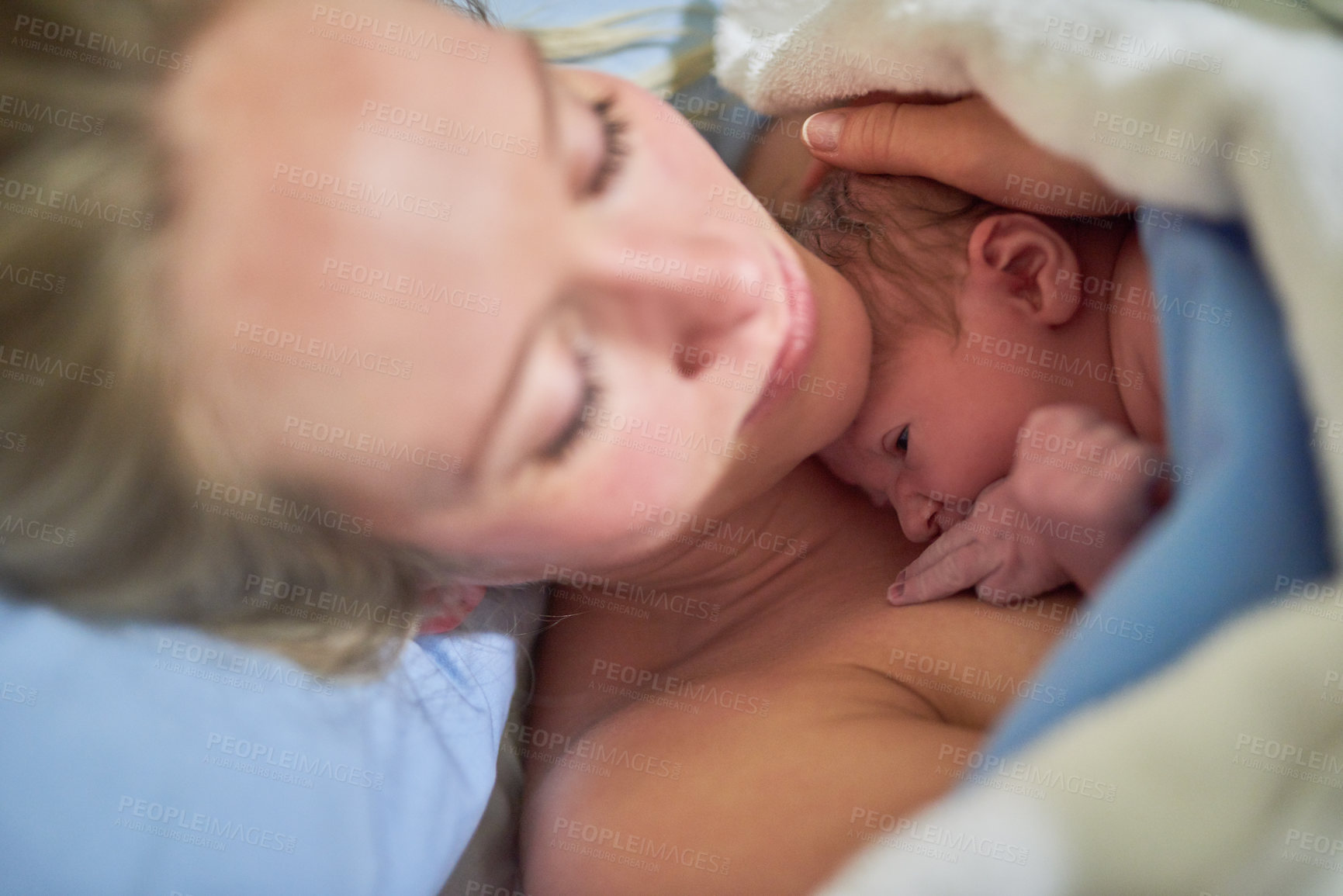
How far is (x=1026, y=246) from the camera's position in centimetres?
83

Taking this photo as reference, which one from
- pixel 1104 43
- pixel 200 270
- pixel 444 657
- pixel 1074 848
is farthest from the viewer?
pixel 444 657

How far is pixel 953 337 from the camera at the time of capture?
2.78 ft

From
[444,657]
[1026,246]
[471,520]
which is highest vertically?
[1026,246]

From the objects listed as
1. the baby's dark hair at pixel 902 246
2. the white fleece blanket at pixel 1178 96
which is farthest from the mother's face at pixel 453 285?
the white fleece blanket at pixel 1178 96

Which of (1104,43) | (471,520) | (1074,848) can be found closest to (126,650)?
(471,520)

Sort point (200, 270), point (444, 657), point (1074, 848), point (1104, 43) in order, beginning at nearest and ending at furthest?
point (1074, 848)
point (200, 270)
point (1104, 43)
point (444, 657)

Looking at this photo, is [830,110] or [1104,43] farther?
[830,110]

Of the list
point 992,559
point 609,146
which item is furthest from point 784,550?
point 609,146

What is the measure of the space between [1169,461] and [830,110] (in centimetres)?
55

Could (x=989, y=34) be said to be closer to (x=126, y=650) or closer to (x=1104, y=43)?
(x=1104, y=43)

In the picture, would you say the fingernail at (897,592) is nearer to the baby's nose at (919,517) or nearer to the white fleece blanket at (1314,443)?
the baby's nose at (919,517)

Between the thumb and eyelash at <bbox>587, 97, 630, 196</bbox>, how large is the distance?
307mm

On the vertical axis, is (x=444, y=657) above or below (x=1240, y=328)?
below

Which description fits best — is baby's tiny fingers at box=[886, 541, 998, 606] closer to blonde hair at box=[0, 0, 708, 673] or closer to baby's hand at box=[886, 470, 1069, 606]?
baby's hand at box=[886, 470, 1069, 606]
